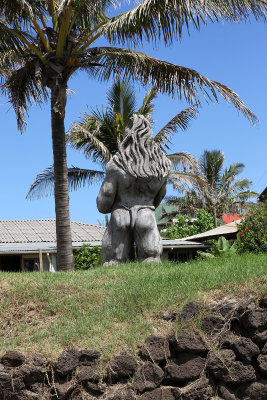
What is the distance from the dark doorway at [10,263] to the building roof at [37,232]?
83 cm

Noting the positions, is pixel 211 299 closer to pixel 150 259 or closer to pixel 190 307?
pixel 190 307

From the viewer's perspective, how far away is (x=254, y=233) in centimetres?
1197

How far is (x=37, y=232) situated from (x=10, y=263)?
2.20m

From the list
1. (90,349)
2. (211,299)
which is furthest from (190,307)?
(90,349)

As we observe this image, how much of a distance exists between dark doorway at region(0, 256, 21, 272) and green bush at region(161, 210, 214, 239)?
9.24 meters

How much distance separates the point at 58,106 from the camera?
1283cm

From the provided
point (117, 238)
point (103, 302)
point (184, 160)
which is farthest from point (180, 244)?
point (103, 302)

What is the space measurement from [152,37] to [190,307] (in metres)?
8.75

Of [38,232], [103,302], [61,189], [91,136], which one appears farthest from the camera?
[38,232]

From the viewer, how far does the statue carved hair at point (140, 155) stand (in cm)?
815

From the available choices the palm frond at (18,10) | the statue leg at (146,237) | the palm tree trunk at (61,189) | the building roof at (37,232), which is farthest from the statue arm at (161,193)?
the building roof at (37,232)

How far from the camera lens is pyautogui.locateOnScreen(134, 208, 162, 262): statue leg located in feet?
26.3

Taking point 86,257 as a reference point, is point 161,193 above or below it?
above

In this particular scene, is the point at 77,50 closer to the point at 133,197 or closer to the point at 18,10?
the point at 18,10
